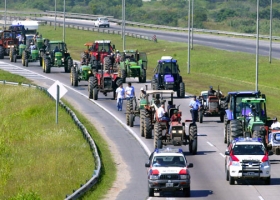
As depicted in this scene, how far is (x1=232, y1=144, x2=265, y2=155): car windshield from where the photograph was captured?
110ft

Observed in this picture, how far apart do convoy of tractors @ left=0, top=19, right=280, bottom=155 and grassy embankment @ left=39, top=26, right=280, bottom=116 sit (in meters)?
4.57

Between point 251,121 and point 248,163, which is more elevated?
point 251,121

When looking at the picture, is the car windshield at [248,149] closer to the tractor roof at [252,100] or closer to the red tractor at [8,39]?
the tractor roof at [252,100]

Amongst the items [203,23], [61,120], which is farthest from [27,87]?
[203,23]

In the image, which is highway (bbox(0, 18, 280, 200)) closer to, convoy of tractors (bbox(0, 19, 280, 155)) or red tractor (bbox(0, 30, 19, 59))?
convoy of tractors (bbox(0, 19, 280, 155))

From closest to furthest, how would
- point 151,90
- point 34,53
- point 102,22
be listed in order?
point 151,90 < point 34,53 < point 102,22

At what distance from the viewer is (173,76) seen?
6106cm

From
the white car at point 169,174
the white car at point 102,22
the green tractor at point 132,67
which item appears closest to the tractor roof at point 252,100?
the white car at point 169,174

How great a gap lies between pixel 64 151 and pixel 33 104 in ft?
64.0

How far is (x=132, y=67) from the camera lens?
68.4m

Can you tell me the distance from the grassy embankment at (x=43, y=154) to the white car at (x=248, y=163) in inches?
182

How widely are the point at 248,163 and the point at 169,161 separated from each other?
11.0 ft

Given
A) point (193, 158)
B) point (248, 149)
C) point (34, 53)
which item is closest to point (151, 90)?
point (193, 158)

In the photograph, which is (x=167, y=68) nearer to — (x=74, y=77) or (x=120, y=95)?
(x=120, y=95)
